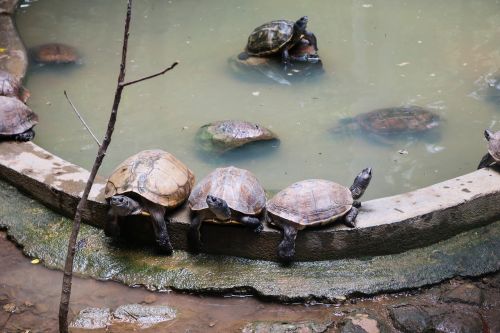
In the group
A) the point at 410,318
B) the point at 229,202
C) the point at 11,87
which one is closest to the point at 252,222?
the point at 229,202

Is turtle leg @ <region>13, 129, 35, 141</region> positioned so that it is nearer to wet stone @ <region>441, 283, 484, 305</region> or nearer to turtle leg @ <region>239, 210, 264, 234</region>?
turtle leg @ <region>239, 210, 264, 234</region>

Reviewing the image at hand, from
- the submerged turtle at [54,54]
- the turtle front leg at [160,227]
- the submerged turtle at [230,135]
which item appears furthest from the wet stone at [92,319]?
the submerged turtle at [54,54]

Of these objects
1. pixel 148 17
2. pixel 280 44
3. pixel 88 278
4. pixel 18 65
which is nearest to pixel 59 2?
pixel 148 17

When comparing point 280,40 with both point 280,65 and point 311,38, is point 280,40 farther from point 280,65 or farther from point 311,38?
point 311,38

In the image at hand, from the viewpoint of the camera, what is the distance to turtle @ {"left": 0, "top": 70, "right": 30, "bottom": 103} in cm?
592

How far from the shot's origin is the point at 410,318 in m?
3.59

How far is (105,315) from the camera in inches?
146

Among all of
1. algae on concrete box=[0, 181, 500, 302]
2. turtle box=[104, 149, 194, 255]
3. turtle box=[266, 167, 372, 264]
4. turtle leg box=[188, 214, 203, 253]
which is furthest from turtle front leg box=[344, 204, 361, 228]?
turtle box=[104, 149, 194, 255]

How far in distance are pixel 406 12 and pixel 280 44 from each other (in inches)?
95.8

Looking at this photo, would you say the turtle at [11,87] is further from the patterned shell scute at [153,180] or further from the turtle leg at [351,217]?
the turtle leg at [351,217]

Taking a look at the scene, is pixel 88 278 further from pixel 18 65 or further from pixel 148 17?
pixel 148 17

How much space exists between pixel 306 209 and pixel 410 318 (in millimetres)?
957

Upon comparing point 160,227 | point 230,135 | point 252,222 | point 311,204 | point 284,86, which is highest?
point 311,204

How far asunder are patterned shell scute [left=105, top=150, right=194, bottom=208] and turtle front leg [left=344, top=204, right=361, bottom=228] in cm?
118
